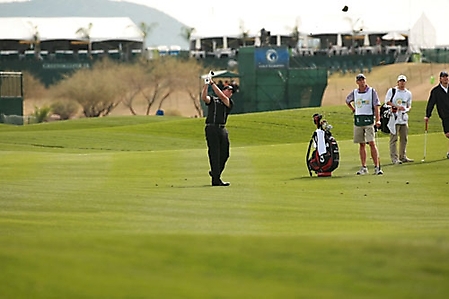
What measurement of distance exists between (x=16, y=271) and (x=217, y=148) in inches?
468

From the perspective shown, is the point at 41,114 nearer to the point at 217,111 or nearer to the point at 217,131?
the point at 217,131

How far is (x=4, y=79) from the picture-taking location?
76500mm

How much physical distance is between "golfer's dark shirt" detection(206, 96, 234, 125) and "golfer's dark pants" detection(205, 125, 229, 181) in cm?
10

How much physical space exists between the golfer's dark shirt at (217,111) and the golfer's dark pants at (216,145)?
0.10 m

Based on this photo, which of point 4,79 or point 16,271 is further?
point 4,79

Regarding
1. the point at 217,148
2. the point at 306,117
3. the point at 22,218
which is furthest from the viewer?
the point at 306,117

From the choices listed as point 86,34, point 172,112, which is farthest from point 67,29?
point 172,112

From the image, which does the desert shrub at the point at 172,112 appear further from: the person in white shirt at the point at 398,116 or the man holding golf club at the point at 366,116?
the man holding golf club at the point at 366,116

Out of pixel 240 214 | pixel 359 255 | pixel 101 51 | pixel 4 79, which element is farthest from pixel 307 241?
pixel 101 51

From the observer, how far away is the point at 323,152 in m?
22.9

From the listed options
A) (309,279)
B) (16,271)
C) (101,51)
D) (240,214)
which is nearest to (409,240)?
(309,279)

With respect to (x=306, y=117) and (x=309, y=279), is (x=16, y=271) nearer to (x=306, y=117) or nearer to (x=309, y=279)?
(x=309, y=279)

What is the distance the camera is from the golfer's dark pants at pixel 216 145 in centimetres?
2081

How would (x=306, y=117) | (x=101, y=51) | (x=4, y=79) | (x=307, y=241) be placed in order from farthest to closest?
(x=101, y=51) → (x=4, y=79) → (x=306, y=117) → (x=307, y=241)
